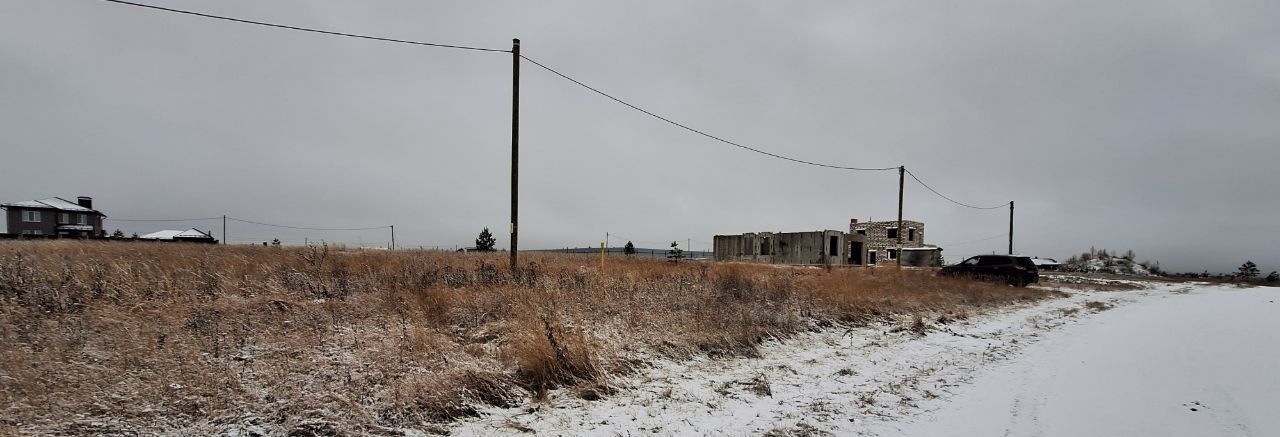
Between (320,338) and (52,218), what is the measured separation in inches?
3098

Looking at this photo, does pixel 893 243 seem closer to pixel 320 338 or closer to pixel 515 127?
pixel 515 127

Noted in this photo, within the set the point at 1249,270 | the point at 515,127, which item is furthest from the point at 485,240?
the point at 1249,270

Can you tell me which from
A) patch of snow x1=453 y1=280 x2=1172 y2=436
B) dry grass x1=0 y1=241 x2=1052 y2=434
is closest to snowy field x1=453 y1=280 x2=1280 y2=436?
patch of snow x1=453 y1=280 x2=1172 y2=436

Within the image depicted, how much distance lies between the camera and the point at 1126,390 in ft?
17.3

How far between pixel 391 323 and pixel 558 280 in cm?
456

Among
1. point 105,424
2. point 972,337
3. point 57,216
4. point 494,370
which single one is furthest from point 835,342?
point 57,216

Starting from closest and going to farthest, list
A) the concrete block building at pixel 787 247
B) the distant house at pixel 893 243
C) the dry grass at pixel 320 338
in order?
the dry grass at pixel 320 338 → the concrete block building at pixel 787 247 → the distant house at pixel 893 243

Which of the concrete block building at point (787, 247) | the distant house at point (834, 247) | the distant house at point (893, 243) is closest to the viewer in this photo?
the concrete block building at point (787, 247)

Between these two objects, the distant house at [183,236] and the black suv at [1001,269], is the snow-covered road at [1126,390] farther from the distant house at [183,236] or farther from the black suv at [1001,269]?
the distant house at [183,236]

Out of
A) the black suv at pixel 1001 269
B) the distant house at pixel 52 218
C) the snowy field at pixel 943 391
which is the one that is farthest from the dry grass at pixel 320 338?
the distant house at pixel 52 218

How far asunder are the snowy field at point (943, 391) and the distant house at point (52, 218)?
7283cm

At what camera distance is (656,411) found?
4469 mm

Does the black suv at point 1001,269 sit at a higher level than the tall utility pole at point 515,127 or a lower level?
lower

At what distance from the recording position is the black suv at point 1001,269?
2205 cm
